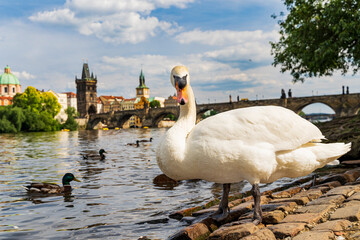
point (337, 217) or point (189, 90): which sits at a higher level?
point (189, 90)

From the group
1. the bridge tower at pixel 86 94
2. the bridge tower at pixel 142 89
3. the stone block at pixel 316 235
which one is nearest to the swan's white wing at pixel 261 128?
the stone block at pixel 316 235

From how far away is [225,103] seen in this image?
69.2m

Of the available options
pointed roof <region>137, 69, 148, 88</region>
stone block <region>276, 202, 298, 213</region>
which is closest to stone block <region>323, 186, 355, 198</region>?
stone block <region>276, 202, 298, 213</region>

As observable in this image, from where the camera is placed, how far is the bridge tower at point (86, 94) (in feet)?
479

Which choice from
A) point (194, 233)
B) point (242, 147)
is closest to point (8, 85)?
point (194, 233)

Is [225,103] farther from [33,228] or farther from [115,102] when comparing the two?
[115,102]

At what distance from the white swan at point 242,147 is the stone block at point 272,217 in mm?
76

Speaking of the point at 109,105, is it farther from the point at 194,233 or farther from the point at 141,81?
the point at 194,233

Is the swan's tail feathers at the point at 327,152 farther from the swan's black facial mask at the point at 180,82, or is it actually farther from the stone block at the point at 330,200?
the swan's black facial mask at the point at 180,82

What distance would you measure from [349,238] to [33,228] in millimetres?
4347

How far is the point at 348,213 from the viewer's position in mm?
3084

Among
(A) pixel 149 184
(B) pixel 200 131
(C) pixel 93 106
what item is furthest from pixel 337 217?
(C) pixel 93 106

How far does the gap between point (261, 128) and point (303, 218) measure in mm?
870

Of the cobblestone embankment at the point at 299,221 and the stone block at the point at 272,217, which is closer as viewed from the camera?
the cobblestone embankment at the point at 299,221
